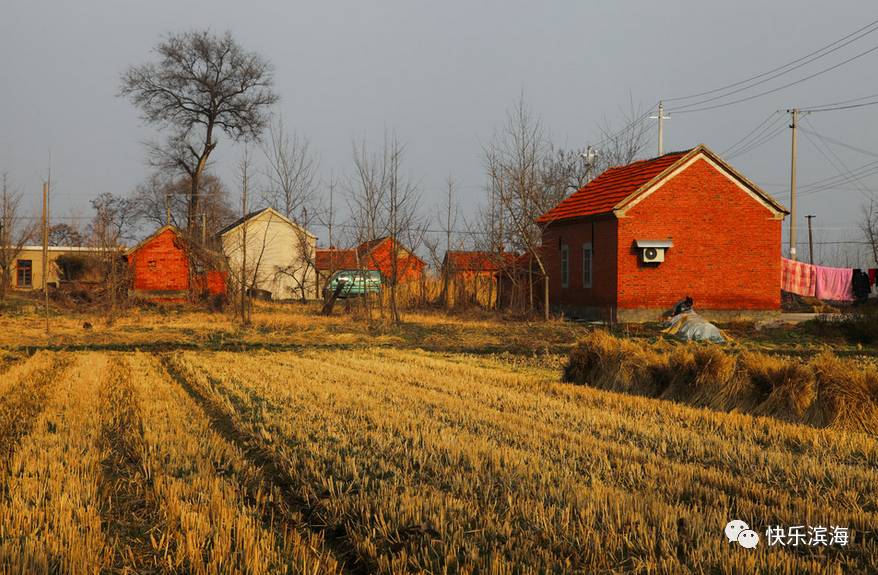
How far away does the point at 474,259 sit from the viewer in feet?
147

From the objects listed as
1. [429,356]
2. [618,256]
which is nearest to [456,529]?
[429,356]

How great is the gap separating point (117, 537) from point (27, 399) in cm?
695

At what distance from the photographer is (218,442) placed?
8.32 metres

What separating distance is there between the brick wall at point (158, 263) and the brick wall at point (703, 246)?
81.6 feet

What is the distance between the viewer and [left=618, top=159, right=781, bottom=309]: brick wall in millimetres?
29953

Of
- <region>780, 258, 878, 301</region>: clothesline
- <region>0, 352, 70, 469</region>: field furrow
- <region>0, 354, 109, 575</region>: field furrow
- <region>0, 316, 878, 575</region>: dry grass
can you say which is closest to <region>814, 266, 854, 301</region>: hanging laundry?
<region>780, 258, 878, 301</region>: clothesline

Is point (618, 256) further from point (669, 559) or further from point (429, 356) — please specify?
point (669, 559)

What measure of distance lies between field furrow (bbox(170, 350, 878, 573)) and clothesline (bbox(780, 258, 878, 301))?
105 ft

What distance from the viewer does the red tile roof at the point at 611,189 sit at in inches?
1220

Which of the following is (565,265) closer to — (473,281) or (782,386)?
(473,281)

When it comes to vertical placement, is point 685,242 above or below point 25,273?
→ above

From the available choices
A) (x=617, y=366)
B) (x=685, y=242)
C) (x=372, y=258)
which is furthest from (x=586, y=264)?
(x=617, y=366)

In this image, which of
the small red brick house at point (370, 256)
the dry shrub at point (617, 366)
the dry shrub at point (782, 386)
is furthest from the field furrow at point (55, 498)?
the small red brick house at point (370, 256)

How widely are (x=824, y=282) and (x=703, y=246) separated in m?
13.1
